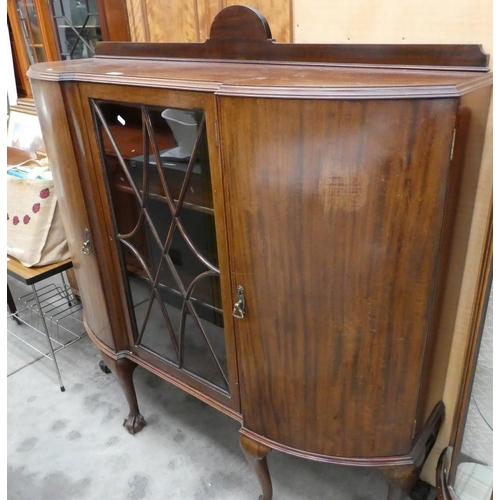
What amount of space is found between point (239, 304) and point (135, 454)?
0.84 meters

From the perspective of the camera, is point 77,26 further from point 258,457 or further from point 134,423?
point 258,457

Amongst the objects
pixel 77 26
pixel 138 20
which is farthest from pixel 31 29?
pixel 138 20

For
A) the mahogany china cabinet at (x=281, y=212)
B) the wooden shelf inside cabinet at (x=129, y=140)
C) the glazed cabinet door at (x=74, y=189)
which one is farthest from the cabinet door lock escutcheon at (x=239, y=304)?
the glazed cabinet door at (x=74, y=189)

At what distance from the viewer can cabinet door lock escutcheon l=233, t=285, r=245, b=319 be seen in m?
0.90

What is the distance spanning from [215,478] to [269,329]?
710mm

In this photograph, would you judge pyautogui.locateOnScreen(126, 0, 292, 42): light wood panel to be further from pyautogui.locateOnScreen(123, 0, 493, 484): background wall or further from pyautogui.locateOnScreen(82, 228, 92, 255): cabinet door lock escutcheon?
pyautogui.locateOnScreen(82, 228, 92, 255): cabinet door lock escutcheon

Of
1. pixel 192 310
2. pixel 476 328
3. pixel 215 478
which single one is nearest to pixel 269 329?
pixel 192 310

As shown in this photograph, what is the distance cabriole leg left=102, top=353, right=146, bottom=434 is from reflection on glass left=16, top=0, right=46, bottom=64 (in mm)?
1549

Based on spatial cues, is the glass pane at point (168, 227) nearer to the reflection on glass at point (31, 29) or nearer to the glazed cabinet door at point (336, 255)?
the glazed cabinet door at point (336, 255)

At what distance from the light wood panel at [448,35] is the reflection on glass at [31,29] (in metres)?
1.58

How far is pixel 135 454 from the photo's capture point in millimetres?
1455

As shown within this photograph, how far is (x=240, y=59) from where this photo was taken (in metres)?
1.06

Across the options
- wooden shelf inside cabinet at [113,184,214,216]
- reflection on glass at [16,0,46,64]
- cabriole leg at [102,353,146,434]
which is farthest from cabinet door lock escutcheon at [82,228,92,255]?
reflection on glass at [16,0,46,64]
